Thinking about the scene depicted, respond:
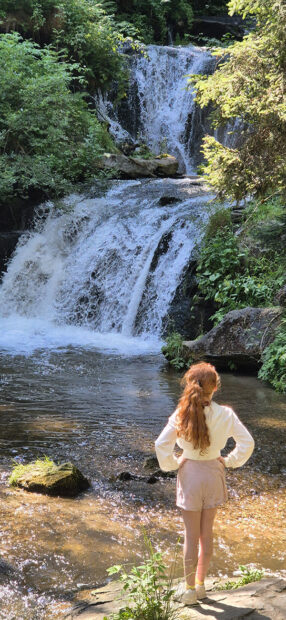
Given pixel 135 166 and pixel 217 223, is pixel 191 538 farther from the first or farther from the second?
pixel 135 166

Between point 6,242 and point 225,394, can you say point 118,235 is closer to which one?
point 6,242

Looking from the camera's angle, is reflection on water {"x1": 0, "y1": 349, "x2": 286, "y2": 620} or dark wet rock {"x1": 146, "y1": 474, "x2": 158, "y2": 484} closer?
reflection on water {"x1": 0, "y1": 349, "x2": 286, "y2": 620}

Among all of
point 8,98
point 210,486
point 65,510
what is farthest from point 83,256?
point 210,486

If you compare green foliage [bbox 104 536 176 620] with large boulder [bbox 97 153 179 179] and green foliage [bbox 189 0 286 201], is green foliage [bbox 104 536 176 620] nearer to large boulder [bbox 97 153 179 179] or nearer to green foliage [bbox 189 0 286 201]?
green foliage [bbox 189 0 286 201]

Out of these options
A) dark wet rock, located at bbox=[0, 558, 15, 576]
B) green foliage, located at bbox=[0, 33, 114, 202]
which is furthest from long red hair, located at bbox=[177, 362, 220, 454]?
green foliage, located at bbox=[0, 33, 114, 202]

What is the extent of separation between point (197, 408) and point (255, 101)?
220 inches

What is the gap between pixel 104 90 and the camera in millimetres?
21125

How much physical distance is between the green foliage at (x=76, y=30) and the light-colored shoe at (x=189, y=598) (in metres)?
17.6

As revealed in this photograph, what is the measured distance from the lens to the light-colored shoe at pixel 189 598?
314 cm

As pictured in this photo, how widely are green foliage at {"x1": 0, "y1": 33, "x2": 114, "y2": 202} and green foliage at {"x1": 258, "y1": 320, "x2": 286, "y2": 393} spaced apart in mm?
8244

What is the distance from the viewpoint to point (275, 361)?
31.6 feet

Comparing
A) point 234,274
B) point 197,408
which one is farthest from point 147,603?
point 234,274

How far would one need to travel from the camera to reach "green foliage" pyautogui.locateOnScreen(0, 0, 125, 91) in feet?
62.4

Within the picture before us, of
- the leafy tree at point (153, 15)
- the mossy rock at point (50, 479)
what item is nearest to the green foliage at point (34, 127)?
the leafy tree at point (153, 15)
